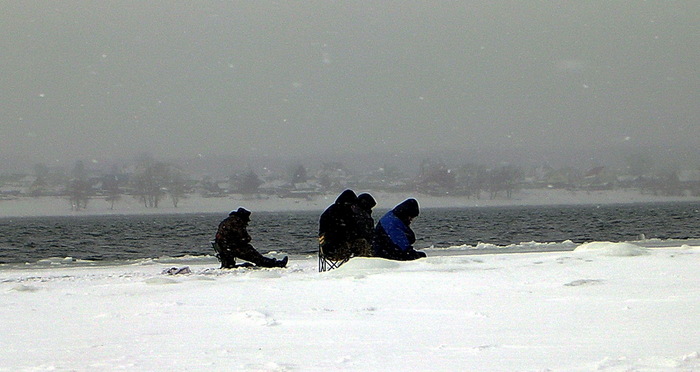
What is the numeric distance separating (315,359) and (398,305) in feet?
7.60

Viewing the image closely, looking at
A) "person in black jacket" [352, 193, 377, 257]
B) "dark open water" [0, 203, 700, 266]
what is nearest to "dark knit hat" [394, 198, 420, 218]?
"person in black jacket" [352, 193, 377, 257]

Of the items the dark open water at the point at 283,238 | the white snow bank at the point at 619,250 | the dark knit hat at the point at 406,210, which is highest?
the dark knit hat at the point at 406,210

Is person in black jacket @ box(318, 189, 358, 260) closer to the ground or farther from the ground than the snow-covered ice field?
farther from the ground

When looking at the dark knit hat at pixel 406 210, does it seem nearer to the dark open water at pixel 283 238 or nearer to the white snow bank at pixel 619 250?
the white snow bank at pixel 619 250

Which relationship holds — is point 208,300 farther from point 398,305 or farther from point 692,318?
point 692,318

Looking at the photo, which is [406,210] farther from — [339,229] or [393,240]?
[339,229]

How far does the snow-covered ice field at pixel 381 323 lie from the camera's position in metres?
4.01

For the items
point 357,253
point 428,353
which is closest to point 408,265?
point 357,253

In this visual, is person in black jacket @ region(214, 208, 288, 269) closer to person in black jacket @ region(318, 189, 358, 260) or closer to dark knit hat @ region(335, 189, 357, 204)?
person in black jacket @ region(318, 189, 358, 260)

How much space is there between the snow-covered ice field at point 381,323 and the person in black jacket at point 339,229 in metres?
2.84

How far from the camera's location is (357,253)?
39.7 feet

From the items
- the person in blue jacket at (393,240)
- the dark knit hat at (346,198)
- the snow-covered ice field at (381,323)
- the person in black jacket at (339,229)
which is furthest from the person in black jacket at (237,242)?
the snow-covered ice field at (381,323)

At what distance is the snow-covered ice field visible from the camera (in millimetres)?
4012

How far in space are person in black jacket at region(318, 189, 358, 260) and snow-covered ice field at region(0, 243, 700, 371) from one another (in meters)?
2.84
